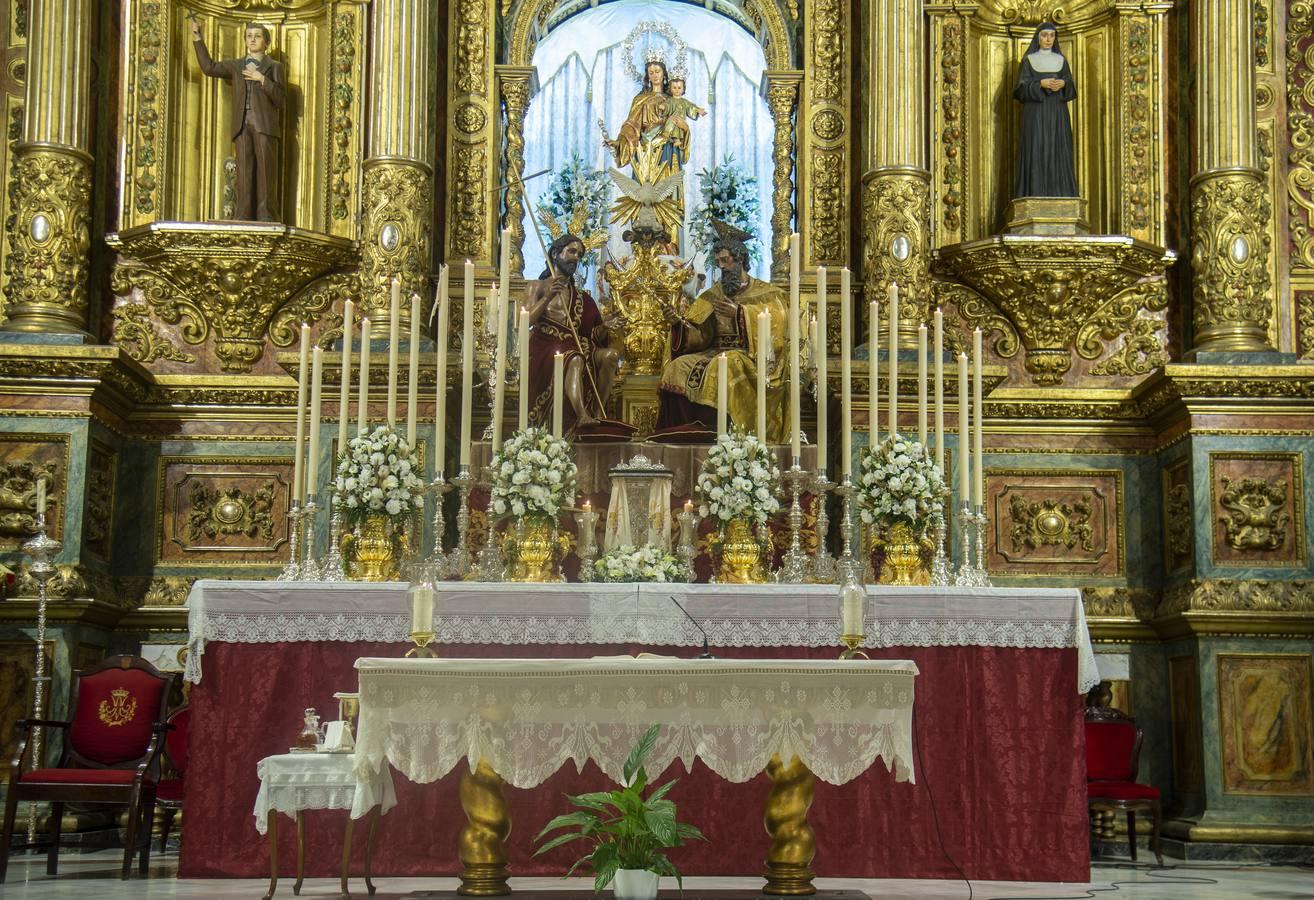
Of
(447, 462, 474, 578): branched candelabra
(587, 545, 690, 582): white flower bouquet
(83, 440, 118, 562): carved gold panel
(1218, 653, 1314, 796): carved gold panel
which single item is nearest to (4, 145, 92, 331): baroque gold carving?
(83, 440, 118, 562): carved gold panel

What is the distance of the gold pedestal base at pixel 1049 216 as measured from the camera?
1091 cm

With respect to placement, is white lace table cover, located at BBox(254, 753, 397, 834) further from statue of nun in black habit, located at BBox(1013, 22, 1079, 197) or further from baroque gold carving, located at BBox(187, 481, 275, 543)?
statue of nun in black habit, located at BBox(1013, 22, 1079, 197)

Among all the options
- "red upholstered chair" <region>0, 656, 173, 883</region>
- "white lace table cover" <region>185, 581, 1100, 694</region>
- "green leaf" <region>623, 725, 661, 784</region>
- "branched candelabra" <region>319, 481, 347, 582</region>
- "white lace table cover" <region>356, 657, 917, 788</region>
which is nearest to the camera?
"green leaf" <region>623, 725, 661, 784</region>

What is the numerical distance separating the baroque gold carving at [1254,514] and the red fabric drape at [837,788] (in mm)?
2737

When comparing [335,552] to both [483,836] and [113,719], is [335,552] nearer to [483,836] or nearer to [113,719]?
[113,719]

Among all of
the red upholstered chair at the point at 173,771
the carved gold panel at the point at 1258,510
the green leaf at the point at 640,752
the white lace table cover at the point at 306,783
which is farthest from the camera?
the carved gold panel at the point at 1258,510

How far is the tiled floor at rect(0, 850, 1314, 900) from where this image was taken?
704 centimetres

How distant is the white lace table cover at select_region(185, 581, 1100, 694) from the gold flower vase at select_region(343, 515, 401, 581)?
405 millimetres

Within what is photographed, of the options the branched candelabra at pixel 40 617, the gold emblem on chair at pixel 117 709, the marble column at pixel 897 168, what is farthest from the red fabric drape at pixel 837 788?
the marble column at pixel 897 168

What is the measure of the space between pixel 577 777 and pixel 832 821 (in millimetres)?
1178

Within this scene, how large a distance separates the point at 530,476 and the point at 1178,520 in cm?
455

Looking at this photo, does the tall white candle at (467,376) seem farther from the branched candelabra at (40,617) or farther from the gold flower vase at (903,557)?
the branched candelabra at (40,617)

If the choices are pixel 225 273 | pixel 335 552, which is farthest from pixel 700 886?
pixel 225 273

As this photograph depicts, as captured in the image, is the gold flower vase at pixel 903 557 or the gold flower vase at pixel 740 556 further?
the gold flower vase at pixel 903 557
